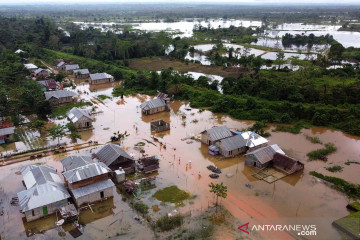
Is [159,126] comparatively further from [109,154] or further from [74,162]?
[74,162]

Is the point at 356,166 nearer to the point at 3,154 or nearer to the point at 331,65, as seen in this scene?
the point at 3,154

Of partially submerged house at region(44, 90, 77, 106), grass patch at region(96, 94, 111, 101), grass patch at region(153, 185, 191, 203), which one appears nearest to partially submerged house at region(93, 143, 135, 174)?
grass patch at region(153, 185, 191, 203)

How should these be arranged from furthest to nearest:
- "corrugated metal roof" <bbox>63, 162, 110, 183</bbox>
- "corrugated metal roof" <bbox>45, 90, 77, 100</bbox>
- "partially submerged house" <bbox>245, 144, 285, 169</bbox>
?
"corrugated metal roof" <bbox>45, 90, 77, 100</bbox>
"partially submerged house" <bbox>245, 144, 285, 169</bbox>
"corrugated metal roof" <bbox>63, 162, 110, 183</bbox>

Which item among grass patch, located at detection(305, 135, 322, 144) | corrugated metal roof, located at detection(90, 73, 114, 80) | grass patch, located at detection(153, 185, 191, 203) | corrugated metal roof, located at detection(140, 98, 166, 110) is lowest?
grass patch, located at detection(153, 185, 191, 203)

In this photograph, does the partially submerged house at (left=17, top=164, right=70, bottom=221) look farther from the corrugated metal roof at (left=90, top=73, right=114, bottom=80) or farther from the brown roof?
the corrugated metal roof at (left=90, top=73, right=114, bottom=80)

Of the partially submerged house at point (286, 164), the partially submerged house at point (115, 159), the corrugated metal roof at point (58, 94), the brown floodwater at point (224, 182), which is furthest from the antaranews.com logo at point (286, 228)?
the corrugated metal roof at point (58, 94)

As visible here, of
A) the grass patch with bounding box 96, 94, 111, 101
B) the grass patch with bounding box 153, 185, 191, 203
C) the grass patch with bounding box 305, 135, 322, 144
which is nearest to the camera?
the grass patch with bounding box 153, 185, 191, 203
